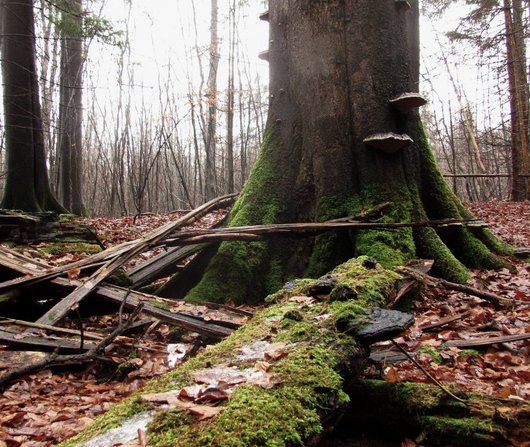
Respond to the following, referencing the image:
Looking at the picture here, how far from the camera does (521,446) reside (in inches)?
70.1

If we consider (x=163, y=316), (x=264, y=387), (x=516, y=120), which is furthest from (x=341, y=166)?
(x=516, y=120)

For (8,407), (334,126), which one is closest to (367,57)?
(334,126)

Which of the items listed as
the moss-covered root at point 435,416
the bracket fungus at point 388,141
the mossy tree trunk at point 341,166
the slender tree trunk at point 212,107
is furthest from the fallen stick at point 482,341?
the slender tree trunk at point 212,107

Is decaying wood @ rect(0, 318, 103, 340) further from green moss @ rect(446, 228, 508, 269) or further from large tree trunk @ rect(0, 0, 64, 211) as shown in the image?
large tree trunk @ rect(0, 0, 64, 211)

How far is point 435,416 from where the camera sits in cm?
205

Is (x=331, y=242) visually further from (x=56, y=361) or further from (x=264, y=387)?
(x=264, y=387)

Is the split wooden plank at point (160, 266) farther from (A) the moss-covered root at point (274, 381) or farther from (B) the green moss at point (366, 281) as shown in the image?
(A) the moss-covered root at point (274, 381)

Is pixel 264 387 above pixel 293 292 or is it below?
below

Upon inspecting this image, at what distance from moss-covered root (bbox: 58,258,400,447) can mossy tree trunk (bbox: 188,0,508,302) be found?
2168mm

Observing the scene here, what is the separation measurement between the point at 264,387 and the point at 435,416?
3.23 ft

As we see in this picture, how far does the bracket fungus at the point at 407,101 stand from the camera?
4762 mm

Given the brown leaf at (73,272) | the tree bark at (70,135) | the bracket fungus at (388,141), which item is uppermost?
the tree bark at (70,135)

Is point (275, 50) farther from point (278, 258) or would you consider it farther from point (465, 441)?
point (465, 441)

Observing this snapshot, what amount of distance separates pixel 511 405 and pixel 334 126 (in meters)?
3.76
